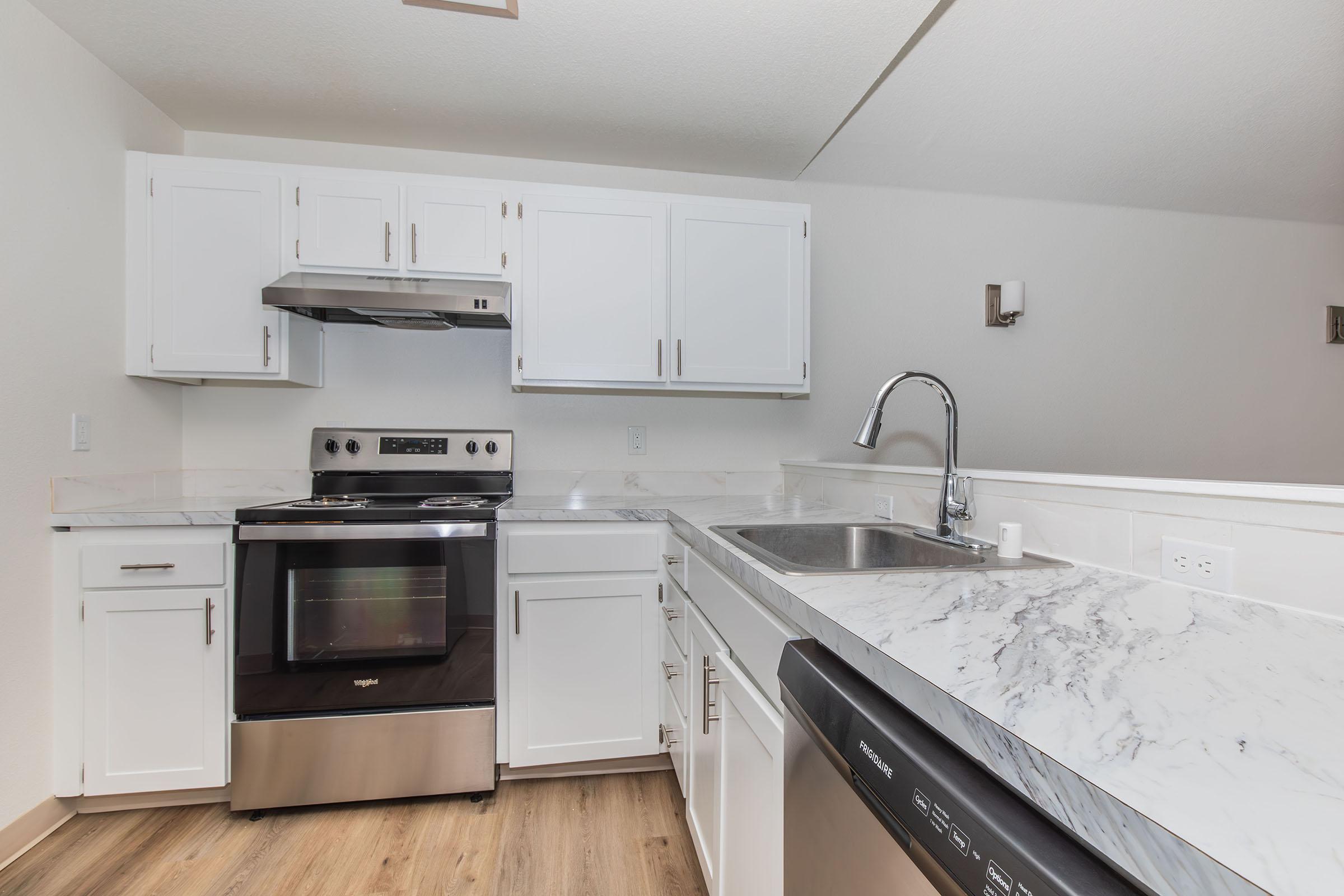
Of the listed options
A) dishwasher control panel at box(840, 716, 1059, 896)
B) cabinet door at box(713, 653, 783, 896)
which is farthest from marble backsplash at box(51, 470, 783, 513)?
dishwasher control panel at box(840, 716, 1059, 896)

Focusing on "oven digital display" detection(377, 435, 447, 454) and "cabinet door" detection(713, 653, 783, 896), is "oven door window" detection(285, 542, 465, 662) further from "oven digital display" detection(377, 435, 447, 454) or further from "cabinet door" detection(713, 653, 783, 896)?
"cabinet door" detection(713, 653, 783, 896)

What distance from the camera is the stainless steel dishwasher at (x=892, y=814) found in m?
0.41

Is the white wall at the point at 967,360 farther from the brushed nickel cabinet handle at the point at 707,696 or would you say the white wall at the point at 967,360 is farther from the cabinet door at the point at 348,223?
the brushed nickel cabinet handle at the point at 707,696

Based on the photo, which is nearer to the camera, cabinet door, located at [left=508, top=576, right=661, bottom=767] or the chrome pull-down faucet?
the chrome pull-down faucet

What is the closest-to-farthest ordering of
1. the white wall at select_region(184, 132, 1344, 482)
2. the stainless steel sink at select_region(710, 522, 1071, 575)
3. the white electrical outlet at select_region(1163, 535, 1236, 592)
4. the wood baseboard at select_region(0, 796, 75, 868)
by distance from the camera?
the white electrical outlet at select_region(1163, 535, 1236, 592) → the stainless steel sink at select_region(710, 522, 1071, 575) → the wood baseboard at select_region(0, 796, 75, 868) → the white wall at select_region(184, 132, 1344, 482)

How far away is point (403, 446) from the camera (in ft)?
7.62

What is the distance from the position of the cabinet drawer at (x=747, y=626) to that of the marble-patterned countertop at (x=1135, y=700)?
0.04 m

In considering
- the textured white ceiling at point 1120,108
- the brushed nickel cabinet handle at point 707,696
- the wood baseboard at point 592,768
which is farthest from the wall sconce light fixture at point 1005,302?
the wood baseboard at point 592,768

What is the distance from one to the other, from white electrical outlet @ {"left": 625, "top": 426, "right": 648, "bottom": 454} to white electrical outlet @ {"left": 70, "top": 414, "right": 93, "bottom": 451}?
1811 millimetres

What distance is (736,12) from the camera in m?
1.64

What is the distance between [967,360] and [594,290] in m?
1.85

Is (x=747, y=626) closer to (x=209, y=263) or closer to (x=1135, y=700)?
(x=1135, y=700)

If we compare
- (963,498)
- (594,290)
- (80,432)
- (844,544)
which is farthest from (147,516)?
(963,498)

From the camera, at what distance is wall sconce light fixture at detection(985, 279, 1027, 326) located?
280 centimetres
